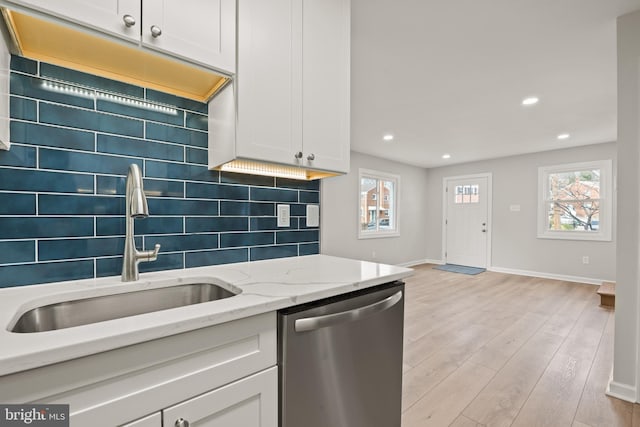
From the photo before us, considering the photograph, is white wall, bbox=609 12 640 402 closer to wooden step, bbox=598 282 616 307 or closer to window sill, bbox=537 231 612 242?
wooden step, bbox=598 282 616 307

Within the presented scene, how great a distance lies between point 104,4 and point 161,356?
1.05 metres

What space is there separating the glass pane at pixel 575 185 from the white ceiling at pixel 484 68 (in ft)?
2.21

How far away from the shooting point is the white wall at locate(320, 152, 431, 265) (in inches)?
199

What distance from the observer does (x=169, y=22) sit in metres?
1.01

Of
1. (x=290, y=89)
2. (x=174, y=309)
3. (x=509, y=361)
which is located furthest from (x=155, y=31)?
(x=509, y=361)

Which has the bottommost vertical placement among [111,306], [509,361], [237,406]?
[509,361]

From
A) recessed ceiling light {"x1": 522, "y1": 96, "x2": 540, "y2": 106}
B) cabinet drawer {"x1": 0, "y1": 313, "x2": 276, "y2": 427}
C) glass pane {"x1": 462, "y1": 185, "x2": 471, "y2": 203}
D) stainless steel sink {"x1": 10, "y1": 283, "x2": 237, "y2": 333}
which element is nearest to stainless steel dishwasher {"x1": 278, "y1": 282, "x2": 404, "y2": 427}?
cabinet drawer {"x1": 0, "y1": 313, "x2": 276, "y2": 427}

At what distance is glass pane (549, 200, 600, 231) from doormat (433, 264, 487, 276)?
1479 mm

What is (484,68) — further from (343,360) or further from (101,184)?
(101,184)

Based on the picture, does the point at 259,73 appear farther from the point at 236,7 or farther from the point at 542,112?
the point at 542,112

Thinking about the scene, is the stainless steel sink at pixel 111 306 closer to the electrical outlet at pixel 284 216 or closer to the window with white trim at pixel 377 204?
the electrical outlet at pixel 284 216

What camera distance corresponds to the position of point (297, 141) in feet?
4.32

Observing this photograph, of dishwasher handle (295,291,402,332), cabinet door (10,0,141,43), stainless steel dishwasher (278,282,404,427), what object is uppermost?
cabinet door (10,0,141,43)

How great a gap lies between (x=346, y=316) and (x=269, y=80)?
1001mm
